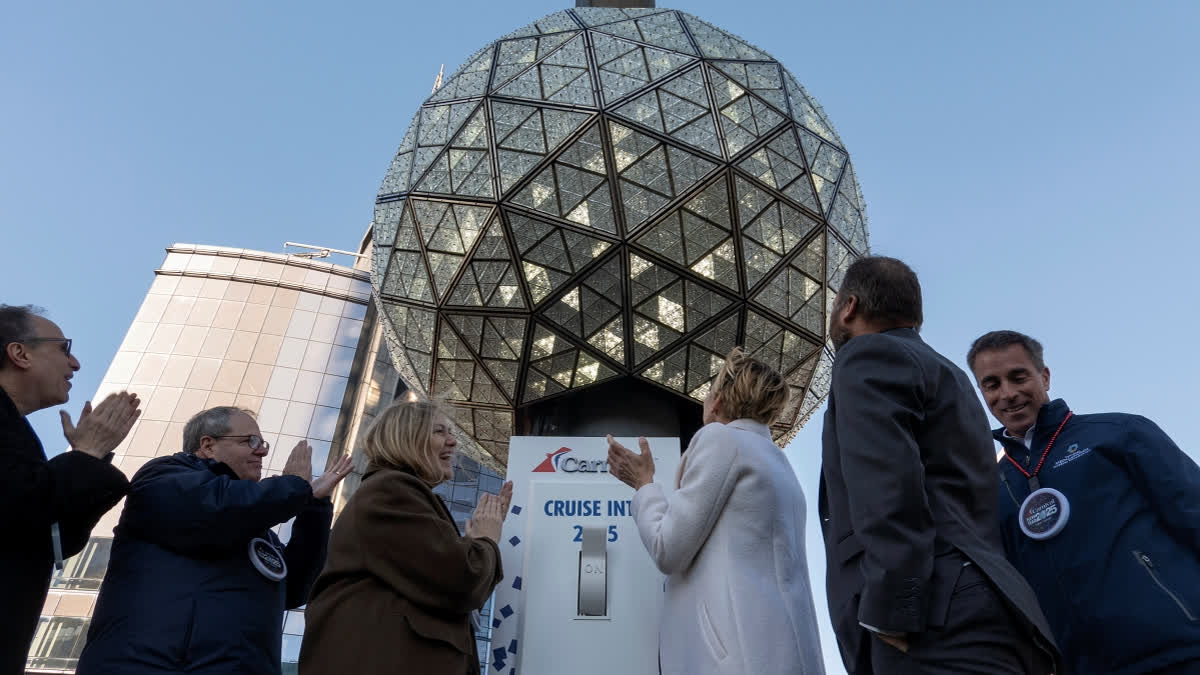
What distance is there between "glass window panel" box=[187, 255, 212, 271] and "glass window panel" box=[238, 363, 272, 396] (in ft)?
18.1

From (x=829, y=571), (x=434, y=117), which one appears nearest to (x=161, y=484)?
(x=829, y=571)

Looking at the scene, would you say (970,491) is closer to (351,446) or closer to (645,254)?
(645,254)

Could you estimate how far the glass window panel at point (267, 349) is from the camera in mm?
31516

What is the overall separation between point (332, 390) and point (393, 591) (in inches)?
1200

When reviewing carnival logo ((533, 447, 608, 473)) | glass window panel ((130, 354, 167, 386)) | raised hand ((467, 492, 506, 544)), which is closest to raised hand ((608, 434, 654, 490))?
raised hand ((467, 492, 506, 544))

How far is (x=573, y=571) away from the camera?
4.35 meters

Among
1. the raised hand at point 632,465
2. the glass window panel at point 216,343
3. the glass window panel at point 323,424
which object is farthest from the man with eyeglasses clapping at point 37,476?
the glass window panel at point 216,343

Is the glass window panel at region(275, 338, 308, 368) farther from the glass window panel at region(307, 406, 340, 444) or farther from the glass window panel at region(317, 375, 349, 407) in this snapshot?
the glass window panel at region(307, 406, 340, 444)

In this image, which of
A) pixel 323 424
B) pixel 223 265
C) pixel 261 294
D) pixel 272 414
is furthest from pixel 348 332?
pixel 223 265

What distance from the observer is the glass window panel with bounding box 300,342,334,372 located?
105ft

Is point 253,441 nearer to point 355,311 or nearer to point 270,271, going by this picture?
point 355,311

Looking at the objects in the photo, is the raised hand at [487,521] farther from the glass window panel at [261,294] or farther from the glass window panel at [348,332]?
the glass window panel at [261,294]

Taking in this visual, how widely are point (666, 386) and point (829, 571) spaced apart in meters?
2.85

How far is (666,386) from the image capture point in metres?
5.21
